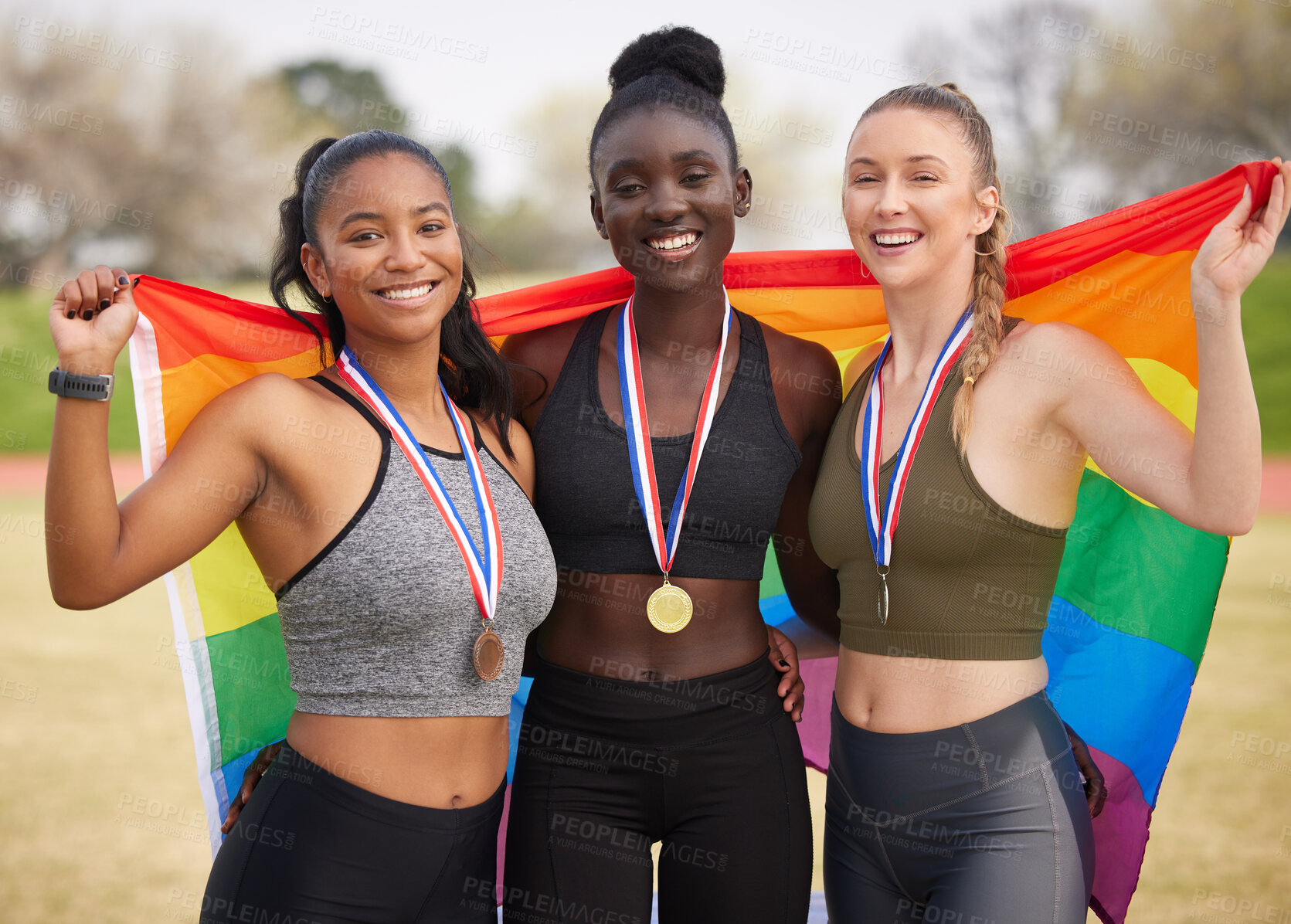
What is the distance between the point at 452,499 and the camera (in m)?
2.53

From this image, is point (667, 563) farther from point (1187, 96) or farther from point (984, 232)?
point (1187, 96)

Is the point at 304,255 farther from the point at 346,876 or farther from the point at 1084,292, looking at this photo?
the point at 1084,292

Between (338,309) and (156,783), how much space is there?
5616 mm

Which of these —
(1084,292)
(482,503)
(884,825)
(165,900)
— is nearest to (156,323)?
(482,503)

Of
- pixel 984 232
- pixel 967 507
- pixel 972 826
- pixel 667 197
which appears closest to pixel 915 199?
pixel 984 232

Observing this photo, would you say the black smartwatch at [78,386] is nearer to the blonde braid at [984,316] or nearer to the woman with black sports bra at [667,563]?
the woman with black sports bra at [667,563]

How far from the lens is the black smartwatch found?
6.88ft

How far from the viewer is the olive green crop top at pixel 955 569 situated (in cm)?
251

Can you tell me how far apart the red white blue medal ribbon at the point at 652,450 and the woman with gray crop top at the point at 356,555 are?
0.33 m

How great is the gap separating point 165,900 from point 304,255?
4238 millimetres

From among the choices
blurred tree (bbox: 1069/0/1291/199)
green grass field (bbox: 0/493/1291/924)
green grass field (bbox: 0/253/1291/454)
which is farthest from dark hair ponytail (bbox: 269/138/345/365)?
blurred tree (bbox: 1069/0/1291/199)

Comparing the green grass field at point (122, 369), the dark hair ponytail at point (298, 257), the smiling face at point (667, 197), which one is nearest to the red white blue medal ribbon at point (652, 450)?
the smiling face at point (667, 197)

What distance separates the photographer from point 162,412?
9.77 feet

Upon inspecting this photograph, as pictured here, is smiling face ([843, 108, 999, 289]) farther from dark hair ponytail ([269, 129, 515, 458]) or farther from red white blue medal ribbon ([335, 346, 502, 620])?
red white blue medal ribbon ([335, 346, 502, 620])
